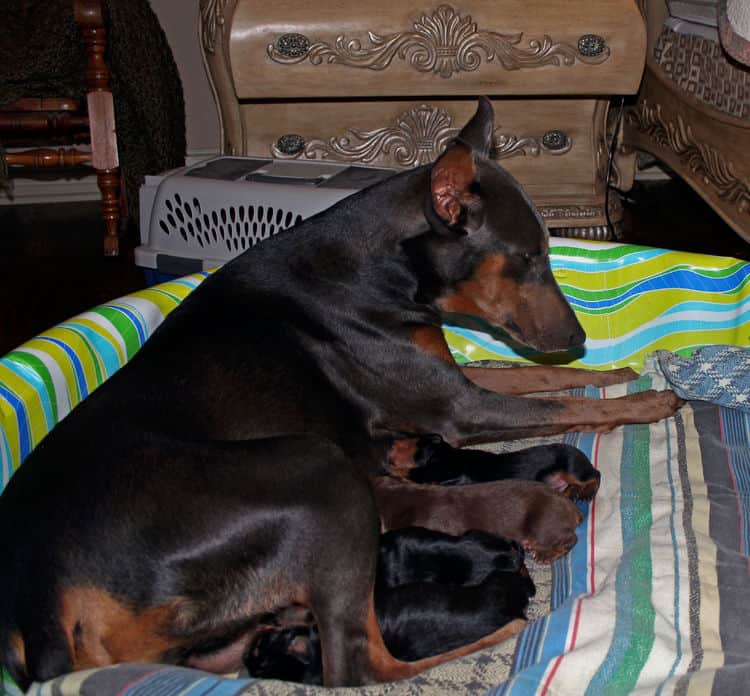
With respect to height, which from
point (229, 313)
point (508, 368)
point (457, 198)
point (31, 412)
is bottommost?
point (508, 368)

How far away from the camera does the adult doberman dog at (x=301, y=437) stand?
176 centimetres

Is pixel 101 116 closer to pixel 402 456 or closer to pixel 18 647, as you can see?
pixel 402 456

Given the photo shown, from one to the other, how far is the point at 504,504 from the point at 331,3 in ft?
9.08

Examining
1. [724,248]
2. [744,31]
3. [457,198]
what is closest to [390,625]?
[457,198]

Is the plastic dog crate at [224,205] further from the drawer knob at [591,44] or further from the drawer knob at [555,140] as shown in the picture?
the drawer knob at [555,140]

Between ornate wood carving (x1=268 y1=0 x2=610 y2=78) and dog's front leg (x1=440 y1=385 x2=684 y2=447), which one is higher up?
ornate wood carving (x1=268 y1=0 x2=610 y2=78)

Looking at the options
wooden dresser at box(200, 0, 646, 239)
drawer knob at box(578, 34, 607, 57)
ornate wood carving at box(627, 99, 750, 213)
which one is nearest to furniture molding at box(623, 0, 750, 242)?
ornate wood carving at box(627, 99, 750, 213)

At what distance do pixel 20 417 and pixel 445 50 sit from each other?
9.22 feet

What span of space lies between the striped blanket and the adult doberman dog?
0.09m

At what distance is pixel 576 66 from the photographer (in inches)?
174

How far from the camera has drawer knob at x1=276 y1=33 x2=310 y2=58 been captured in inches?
167

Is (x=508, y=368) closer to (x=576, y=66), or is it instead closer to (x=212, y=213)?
(x=212, y=213)

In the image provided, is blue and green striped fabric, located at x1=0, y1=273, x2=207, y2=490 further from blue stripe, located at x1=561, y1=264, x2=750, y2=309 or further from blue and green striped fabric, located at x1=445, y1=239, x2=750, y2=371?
blue stripe, located at x1=561, y1=264, x2=750, y2=309

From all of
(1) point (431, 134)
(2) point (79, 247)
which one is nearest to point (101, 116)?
(2) point (79, 247)
